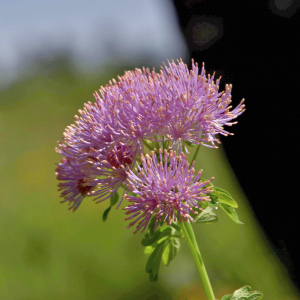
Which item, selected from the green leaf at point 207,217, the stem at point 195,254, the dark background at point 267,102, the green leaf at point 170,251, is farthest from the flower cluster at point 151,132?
the dark background at point 267,102

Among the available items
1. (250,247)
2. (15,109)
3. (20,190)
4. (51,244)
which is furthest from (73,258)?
(15,109)

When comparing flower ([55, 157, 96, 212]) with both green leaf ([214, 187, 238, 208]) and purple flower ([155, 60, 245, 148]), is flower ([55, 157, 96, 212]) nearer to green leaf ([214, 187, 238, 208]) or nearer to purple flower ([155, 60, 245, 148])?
purple flower ([155, 60, 245, 148])

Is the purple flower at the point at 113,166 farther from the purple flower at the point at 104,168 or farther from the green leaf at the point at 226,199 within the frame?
the green leaf at the point at 226,199

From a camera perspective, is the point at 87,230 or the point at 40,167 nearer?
the point at 87,230

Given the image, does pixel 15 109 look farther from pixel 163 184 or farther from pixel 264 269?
pixel 163 184

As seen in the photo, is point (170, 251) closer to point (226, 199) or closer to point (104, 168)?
point (226, 199)

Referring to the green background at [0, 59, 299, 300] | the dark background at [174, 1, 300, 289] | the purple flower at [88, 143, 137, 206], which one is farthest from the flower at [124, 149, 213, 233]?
the dark background at [174, 1, 300, 289]
